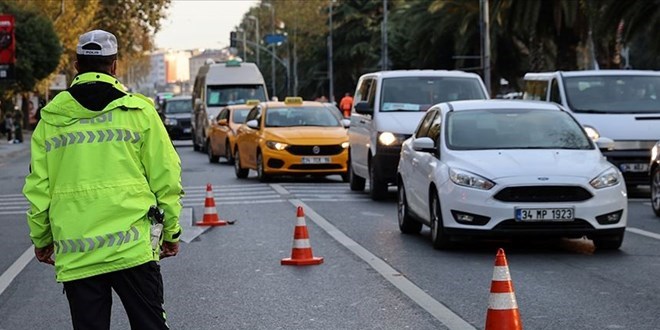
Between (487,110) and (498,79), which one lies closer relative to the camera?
(487,110)

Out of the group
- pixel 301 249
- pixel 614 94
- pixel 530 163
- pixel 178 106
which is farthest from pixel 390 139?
pixel 178 106

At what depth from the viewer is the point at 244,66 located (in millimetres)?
45406

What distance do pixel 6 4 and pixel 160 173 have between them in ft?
209

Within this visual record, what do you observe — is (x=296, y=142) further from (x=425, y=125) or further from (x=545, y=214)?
(x=545, y=214)

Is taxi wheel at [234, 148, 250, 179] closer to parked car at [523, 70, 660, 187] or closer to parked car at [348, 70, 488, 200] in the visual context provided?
parked car at [348, 70, 488, 200]

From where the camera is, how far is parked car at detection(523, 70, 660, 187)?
2064 centimetres

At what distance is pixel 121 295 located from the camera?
17.8 ft

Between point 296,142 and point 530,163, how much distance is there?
40.9 ft

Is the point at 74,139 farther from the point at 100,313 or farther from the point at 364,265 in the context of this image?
the point at 364,265

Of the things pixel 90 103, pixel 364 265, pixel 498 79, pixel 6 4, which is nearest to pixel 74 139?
pixel 90 103

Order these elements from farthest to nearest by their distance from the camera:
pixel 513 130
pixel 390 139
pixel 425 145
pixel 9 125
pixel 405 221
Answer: pixel 9 125 → pixel 390 139 → pixel 405 221 → pixel 513 130 → pixel 425 145

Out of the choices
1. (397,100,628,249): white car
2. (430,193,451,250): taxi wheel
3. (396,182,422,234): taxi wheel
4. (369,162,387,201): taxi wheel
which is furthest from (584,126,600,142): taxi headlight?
(430,193,451,250): taxi wheel

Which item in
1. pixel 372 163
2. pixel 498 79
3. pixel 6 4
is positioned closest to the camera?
pixel 372 163

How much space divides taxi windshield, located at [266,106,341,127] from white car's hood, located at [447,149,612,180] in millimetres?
13181
